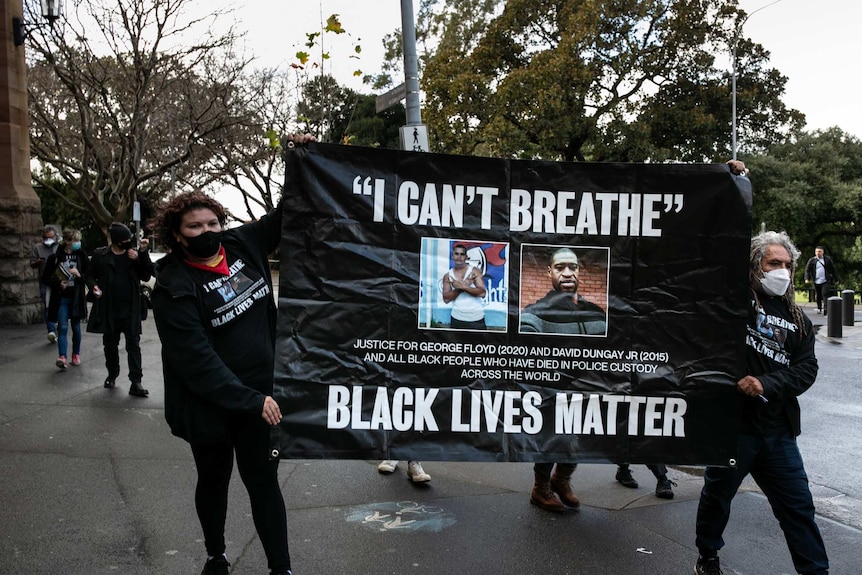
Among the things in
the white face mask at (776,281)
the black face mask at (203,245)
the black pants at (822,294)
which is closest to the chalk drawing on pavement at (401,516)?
the black face mask at (203,245)

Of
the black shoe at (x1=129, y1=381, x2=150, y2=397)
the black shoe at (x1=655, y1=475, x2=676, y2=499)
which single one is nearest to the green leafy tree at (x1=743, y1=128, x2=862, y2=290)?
A: the black shoe at (x1=129, y1=381, x2=150, y2=397)

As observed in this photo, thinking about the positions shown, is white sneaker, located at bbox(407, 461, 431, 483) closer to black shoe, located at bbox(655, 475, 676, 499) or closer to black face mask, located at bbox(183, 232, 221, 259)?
black shoe, located at bbox(655, 475, 676, 499)

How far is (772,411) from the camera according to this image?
3744 mm

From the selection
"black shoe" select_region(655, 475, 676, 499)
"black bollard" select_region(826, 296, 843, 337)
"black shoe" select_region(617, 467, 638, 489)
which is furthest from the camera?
"black bollard" select_region(826, 296, 843, 337)

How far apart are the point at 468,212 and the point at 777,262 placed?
59.7 inches

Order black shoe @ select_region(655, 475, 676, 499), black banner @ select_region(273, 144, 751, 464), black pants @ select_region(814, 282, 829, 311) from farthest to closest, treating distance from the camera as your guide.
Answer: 1. black pants @ select_region(814, 282, 829, 311)
2. black shoe @ select_region(655, 475, 676, 499)
3. black banner @ select_region(273, 144, 751, 464)

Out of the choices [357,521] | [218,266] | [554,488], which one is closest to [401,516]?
[357,521]

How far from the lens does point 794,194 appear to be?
35.2 m

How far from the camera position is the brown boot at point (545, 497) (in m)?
4.97

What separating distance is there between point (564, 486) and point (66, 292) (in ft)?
23.4

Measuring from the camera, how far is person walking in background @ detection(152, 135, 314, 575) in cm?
332

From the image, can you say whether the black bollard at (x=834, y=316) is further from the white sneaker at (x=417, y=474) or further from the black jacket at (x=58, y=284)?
the black jacket at (x=58, y=284)

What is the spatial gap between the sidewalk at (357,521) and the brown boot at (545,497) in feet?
0.22

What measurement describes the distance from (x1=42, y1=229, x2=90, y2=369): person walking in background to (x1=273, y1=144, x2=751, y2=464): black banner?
23.0 feet
